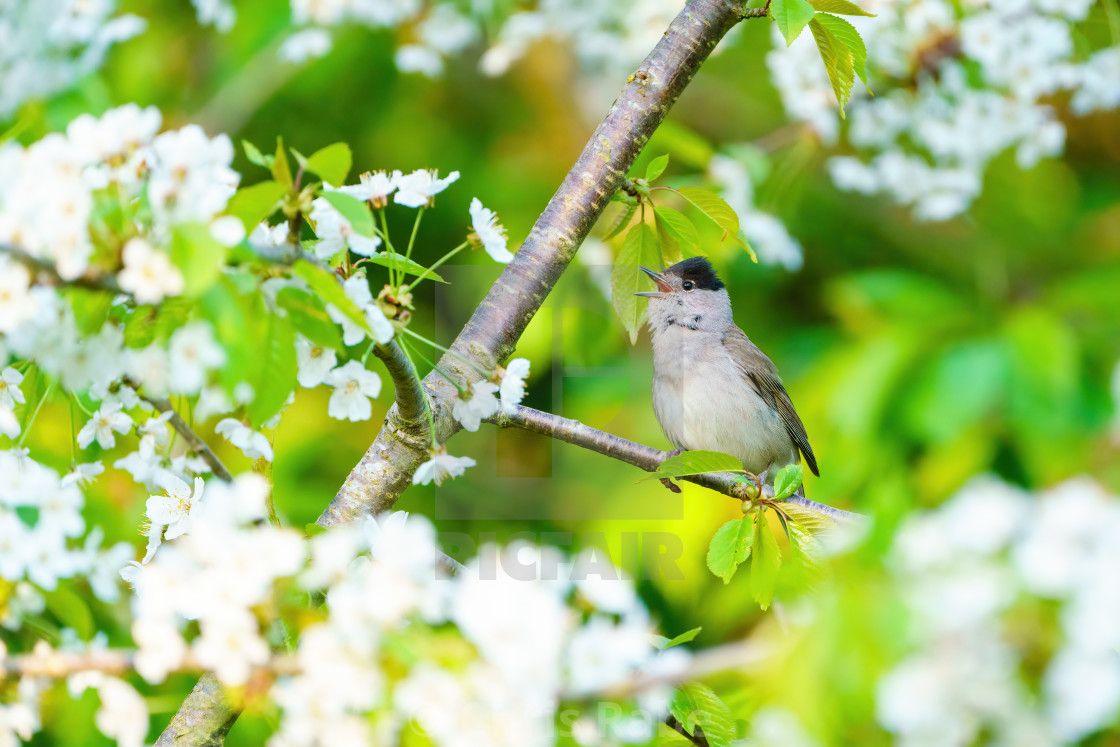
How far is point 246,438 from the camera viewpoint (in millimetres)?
1240

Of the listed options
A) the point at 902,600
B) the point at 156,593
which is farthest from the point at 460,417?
the point at 902,600

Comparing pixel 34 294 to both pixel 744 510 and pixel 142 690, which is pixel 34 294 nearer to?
pixel 744 510

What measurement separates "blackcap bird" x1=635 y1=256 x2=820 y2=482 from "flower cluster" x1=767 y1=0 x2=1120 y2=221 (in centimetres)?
83

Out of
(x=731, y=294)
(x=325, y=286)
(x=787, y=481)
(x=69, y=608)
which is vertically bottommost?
(x=731, y=294)

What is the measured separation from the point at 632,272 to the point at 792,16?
68 cm

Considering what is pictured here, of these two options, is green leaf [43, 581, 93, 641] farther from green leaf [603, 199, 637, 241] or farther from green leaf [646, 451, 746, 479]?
green leaf [603, 199, 637, 241]

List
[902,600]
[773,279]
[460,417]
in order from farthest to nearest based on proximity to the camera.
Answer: [773,279] → [460,417] → [902,600]

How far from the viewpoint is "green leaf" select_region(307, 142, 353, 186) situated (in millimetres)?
1050

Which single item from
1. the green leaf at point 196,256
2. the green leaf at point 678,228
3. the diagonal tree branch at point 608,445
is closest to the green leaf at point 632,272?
the green leaf at point 678,228

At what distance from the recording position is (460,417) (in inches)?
57.5

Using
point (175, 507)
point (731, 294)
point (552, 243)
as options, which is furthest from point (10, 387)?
point (731, 294)

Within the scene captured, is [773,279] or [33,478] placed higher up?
[33,478]

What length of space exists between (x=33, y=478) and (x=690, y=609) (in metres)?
3.57

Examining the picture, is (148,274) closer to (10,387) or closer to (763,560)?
(10,387)
